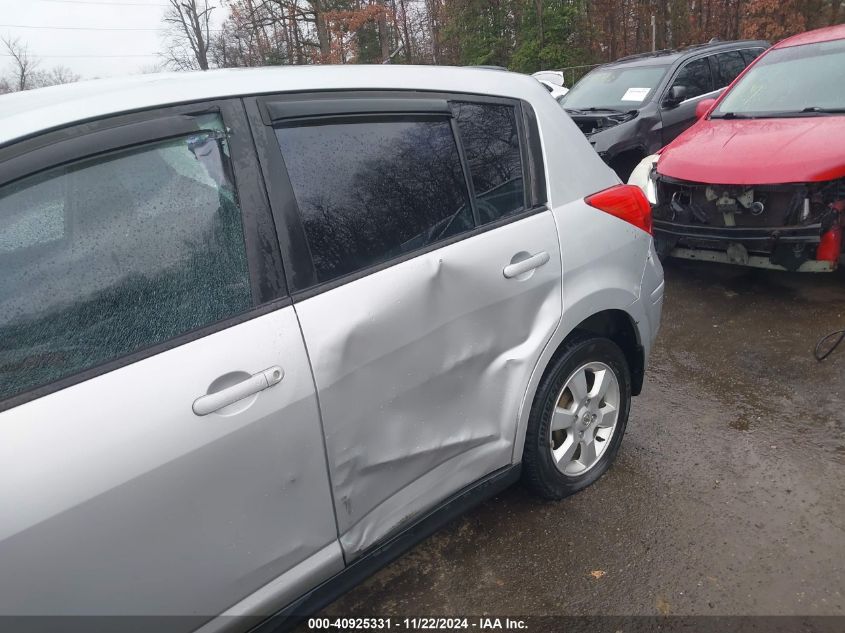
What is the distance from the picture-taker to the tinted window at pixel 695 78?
25.0 feet

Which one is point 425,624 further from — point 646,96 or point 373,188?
point 646,96

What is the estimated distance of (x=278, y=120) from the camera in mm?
1731

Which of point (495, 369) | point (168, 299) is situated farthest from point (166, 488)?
point (495, 369)

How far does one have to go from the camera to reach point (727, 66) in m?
8.26

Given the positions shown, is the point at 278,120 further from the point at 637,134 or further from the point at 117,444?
the point at 637,134

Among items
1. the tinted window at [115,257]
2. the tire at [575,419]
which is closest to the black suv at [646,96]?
the tire at [575,419]

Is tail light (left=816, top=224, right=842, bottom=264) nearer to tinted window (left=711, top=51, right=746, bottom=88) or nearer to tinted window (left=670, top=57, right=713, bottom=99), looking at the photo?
tinted window (left=670, top=57, right=713, bottom=99)

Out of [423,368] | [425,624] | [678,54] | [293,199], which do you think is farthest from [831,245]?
[678,54]

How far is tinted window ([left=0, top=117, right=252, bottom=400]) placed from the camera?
1378mm

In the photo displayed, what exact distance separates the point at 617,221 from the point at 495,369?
0.90 meters

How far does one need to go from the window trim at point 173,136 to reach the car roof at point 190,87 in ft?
0.09

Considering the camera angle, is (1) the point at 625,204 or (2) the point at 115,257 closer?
Result: (2) the point at 115,257

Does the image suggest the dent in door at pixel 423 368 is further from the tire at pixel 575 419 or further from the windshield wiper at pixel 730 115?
the windshield wiper at pixel 730 115

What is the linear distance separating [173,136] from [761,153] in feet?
13.6
